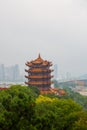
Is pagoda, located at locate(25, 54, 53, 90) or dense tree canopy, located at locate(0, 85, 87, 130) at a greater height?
pagoda, located at locate(25, 54, 53, 90)

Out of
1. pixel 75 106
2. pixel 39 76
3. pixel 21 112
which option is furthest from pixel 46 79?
pixel 21 112

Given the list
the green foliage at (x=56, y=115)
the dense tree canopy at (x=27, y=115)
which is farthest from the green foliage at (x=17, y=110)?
the green foliage at (x=56, y=115)

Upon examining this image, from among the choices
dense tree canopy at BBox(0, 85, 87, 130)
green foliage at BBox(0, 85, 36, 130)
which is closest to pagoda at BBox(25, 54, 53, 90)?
dense tree canopy at BBox(0, 85, 87, 130)

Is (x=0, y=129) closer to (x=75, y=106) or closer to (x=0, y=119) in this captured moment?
(x=0, y=119)

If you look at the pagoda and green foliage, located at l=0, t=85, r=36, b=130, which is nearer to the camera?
green foliage, located at l=0, t=85, r=36, b=130

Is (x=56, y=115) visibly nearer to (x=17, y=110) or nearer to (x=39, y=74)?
(x=17, y=110)

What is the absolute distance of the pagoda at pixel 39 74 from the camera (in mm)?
71562

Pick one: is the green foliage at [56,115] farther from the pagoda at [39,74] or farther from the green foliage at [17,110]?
the pagoda at [39,74]

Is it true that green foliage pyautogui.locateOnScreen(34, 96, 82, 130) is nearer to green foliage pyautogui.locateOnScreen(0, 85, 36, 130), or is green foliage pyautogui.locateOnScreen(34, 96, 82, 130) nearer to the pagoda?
green foliage pyautogui.locateOnScreen(0, 85, 36, 130)

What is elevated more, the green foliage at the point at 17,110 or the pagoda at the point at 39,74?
the pagoda at the point at 39,74

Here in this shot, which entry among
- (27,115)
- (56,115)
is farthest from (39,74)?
(27,115)

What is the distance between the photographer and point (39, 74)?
71938 millimetres

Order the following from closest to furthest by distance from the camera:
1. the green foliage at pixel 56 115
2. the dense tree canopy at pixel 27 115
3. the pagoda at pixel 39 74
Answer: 1. the dense tree canopy at pixel 27 115
2. the green foliage at pixel 56 115
3. the pagoda at pixel 39 74

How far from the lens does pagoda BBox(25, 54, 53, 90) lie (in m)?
71.6
